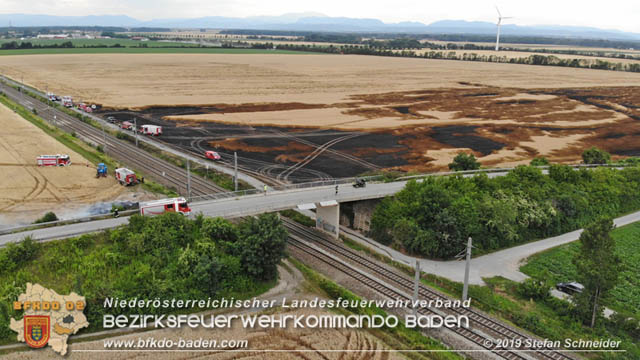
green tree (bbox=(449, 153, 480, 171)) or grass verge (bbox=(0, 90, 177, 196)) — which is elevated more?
green tree (bbox=(449, 153, 480, 171))

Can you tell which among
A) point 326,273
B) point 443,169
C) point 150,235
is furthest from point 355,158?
point 150,235

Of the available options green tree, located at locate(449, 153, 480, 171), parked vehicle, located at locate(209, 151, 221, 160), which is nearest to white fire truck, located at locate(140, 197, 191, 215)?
parked vehicle, located at locate(209, 151, 221, 160)

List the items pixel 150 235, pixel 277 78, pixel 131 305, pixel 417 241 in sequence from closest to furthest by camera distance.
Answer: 1. pixel 131 305
2. pixel 150 235
3. pixel 417 241
4. pixel 277 78

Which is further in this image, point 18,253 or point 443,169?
point 443,169

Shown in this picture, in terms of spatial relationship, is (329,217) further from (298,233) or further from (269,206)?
(269,206)

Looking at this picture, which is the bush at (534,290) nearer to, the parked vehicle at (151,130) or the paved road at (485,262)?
the paved road at (485,262)

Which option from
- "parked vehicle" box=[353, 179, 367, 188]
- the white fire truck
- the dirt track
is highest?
"parked vehicle" box=[353, 179, 367, 188]

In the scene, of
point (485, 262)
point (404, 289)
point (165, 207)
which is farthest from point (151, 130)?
point (485, 262)

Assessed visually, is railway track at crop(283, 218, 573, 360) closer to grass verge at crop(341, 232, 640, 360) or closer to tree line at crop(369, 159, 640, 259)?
grass verge at crop(341, 232, 640, 360)

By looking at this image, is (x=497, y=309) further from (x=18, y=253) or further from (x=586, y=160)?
(x=586, y=160)
